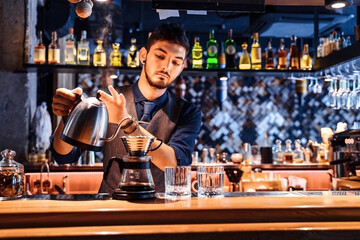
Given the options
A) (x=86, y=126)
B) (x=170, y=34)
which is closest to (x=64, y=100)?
(x=86, y=126)

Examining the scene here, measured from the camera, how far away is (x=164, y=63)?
7.94 ft

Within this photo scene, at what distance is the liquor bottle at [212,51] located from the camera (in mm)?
4617

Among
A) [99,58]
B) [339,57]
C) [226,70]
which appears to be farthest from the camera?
[99,58]

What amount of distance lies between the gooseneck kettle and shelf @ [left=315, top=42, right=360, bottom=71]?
254 cm

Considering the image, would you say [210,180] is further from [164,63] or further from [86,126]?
[164,63]

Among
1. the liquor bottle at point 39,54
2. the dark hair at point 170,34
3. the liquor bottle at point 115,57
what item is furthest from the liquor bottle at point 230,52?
the dark hair at point 170,34

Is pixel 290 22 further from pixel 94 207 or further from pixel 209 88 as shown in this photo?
pixel 94 207

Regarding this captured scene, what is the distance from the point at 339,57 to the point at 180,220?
9.57 feet

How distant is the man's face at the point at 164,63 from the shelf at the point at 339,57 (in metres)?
1.84

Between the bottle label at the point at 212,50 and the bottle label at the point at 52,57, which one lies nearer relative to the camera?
the bottle label at the point at 52,57

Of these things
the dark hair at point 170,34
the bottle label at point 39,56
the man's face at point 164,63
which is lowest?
the man's face at point 164,63

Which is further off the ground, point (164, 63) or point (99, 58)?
point (99, 58)

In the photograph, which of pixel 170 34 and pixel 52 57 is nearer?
pixel 170 34

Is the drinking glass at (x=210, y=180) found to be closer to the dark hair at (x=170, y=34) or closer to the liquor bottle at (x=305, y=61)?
the dark hair at (x=170, y=34)
